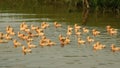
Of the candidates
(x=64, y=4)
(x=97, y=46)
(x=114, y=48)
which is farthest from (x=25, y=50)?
(x=64, y=4)

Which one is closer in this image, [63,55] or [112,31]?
[63,55]

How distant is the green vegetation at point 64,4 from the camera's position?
42500mm

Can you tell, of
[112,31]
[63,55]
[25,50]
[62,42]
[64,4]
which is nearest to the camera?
[63,55]

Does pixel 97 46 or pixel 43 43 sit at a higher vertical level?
pixel 43 43

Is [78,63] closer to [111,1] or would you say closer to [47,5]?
[111,1]

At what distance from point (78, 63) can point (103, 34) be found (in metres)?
8.87

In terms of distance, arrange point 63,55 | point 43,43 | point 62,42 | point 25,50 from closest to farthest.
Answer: point 63,55 → point 25,50 → point 43,43 → point 62,42

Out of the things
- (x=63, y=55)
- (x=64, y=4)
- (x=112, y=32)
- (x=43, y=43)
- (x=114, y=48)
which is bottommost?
(x=63, y=55)

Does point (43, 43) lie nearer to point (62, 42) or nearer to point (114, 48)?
point (62, 42)

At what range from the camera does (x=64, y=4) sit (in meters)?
51.1

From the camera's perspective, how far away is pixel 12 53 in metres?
25.6

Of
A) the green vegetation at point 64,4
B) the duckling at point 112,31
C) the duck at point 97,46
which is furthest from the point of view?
the green vegetation at point 64,4

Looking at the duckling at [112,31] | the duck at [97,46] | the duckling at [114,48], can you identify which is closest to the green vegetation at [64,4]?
the duckling at [112,31]

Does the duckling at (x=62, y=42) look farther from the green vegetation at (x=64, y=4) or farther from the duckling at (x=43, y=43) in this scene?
the green vegetation at (x=64, y=4)
